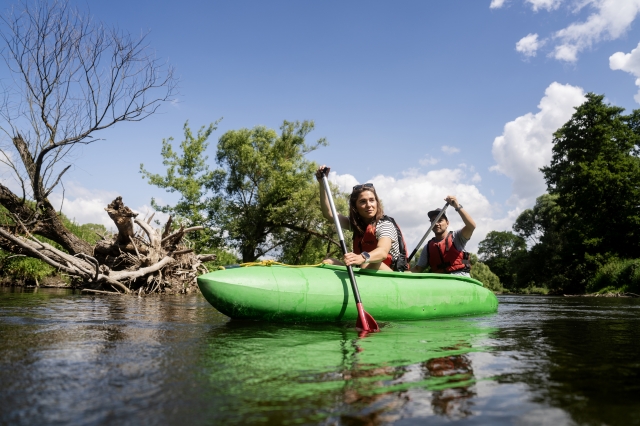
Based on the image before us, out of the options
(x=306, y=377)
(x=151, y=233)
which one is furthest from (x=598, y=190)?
(x=306, y=377)

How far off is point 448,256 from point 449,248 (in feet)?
0.38

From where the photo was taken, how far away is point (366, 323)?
13.0 feet

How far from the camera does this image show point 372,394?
1.78 meters

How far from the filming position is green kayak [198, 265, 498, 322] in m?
3.99

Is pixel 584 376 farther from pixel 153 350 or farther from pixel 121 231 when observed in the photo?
pixel 121 231

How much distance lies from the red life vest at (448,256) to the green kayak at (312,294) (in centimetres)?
146

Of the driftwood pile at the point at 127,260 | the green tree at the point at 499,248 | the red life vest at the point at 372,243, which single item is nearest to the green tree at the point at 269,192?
the driftwood pile at the point at 127,260

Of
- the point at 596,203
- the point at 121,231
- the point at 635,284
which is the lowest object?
the point at 635,284

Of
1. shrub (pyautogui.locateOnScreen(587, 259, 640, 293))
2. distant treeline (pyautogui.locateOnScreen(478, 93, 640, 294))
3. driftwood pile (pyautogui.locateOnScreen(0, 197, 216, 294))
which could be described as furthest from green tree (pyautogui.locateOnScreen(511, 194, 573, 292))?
driftwood pile (pyautogui.locateOnScreen(0, 197, 216, 294))

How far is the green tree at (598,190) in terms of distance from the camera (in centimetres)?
2316

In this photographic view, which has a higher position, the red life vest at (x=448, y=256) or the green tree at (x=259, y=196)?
the green tree at (x=259, y=196)

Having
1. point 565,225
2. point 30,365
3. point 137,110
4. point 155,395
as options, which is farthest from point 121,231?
point 565,225

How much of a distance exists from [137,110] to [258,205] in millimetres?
12606

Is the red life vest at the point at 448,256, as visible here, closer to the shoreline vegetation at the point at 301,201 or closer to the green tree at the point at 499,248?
the shoreline vegetation at the point at 301,201
